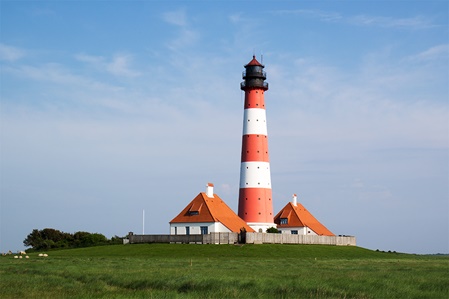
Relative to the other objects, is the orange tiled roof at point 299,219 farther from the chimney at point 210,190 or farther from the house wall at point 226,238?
the chimney at point 210,190

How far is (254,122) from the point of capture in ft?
230

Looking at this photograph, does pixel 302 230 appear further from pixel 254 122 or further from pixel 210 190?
pixel 254 122

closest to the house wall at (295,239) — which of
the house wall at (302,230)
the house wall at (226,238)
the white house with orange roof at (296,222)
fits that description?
the house wall at (226,238)

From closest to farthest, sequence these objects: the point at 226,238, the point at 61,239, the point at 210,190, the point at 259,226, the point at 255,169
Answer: the point at 226,238
the point at 255,169
the point at 259,226
the point at 210,190
the point at 61,239

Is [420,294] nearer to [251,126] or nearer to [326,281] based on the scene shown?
[326,281]

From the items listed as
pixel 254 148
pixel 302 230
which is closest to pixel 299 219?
pixel 302 230

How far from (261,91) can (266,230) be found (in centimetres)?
1523

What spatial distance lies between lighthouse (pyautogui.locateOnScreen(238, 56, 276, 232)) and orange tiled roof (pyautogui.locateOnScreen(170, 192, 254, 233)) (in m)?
1.41

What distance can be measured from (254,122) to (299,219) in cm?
1603


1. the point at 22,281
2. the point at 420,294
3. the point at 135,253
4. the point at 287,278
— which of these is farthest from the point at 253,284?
the point at 135,253

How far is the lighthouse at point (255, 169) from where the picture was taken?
6938 centimetres

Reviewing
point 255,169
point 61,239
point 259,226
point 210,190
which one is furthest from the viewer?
point 61,239

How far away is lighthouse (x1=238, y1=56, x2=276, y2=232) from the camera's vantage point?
69.4 meters

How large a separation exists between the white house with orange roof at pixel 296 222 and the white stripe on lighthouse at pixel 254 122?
14.5 metres
